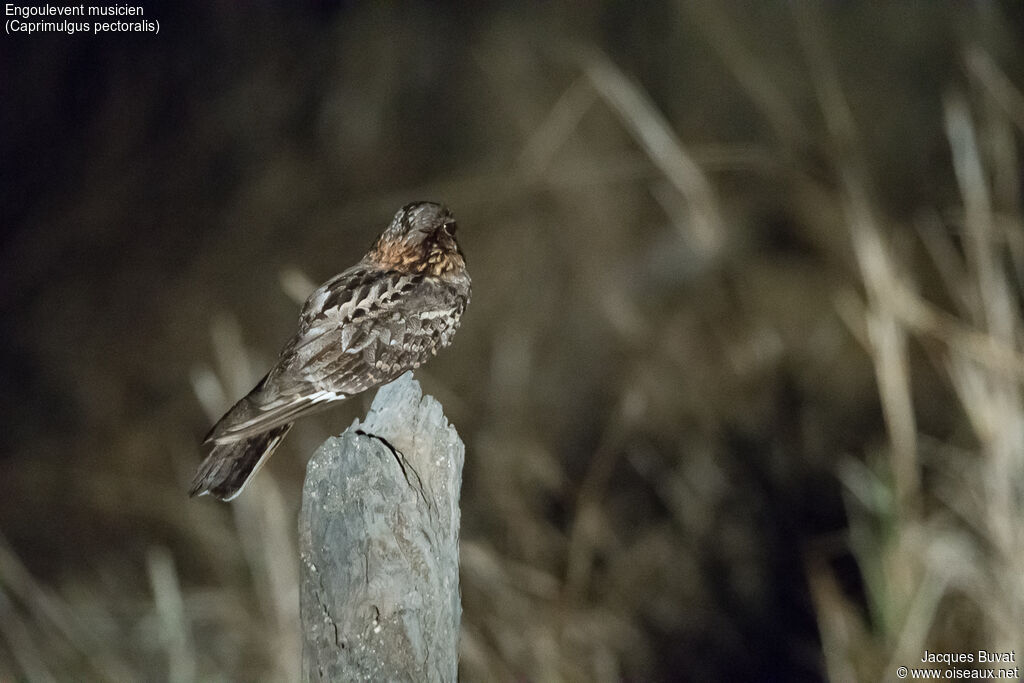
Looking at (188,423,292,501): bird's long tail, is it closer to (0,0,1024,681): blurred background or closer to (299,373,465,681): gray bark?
(299,373,465,681): gray bark

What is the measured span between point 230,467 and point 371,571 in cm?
64

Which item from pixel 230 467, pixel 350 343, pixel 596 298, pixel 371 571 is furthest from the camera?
pixel 596 298

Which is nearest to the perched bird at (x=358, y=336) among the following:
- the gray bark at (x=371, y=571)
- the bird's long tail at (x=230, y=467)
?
the bird's long tail at (x=230, y=467)

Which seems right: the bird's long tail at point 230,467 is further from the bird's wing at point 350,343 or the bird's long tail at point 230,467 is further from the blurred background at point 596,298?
the blurred background at point 596,298

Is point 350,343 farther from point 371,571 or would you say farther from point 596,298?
point 596,298

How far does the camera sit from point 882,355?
3625 millimetres

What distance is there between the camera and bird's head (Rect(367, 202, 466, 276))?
2896mm

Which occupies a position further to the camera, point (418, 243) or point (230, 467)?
point (418, 243)

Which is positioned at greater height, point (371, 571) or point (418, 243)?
point (418, 243)

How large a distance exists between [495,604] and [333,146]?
4.22 m

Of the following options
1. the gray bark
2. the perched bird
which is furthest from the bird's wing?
the gray bark

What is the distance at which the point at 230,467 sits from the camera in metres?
2.44

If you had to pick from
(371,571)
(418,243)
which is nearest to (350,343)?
(418,243)

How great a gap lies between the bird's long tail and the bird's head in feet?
2.00
